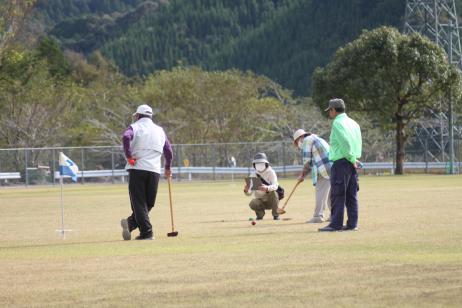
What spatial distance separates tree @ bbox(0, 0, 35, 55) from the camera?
47.1 m

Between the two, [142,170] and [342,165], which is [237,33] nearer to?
[342,165]

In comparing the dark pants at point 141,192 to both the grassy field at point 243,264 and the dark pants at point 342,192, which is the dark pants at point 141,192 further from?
the dark pants at point 342,192

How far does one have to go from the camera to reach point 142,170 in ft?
57.1

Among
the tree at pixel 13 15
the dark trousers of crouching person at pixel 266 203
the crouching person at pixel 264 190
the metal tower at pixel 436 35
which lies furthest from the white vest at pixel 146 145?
the metal tower at pixel 436 35

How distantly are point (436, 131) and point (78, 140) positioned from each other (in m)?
24.0

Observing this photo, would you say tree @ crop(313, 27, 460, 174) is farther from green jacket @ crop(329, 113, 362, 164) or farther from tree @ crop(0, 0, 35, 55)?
green jacket @ crop(329, 113, 362, 164)

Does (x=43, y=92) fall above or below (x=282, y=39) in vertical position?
below

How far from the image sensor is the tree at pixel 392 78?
5903 cm

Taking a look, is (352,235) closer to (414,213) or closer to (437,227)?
(437,227)

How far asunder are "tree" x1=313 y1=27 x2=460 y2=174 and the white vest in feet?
138

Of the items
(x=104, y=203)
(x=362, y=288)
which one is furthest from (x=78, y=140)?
(x=362, y=288)

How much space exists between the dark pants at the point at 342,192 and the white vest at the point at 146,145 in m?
2.57

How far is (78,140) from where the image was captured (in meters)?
79.2

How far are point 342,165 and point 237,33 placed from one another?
128 m
